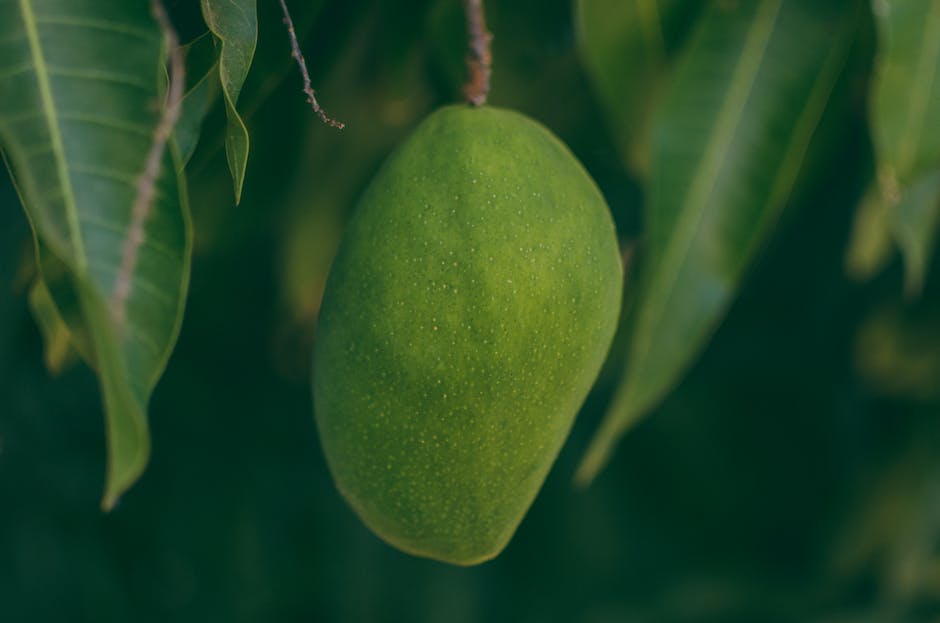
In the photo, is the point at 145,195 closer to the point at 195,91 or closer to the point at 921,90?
the point at 195,91

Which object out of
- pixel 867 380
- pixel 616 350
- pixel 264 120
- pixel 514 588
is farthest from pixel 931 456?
pixel 264 120

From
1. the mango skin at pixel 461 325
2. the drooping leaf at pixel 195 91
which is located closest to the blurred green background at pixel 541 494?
the drooping leaf at pixel 195 91

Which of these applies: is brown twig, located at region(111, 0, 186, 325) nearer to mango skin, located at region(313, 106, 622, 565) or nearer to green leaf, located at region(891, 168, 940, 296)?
mango skin, located at region(313, 106, 622, 565)

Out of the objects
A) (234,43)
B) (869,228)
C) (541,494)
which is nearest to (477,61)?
(234,43)

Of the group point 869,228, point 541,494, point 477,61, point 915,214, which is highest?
point 477,61

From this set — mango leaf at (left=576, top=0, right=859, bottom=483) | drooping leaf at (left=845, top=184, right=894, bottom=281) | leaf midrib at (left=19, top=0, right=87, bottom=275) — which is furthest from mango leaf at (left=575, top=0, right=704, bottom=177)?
leaf midrib at (left=19, top=0, right=87, bottom=275)

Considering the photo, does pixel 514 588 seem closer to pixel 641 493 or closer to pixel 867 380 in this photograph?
pixel 641 493

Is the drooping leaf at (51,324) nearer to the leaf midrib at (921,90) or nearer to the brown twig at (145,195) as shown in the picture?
the brown twig at (145,195)
